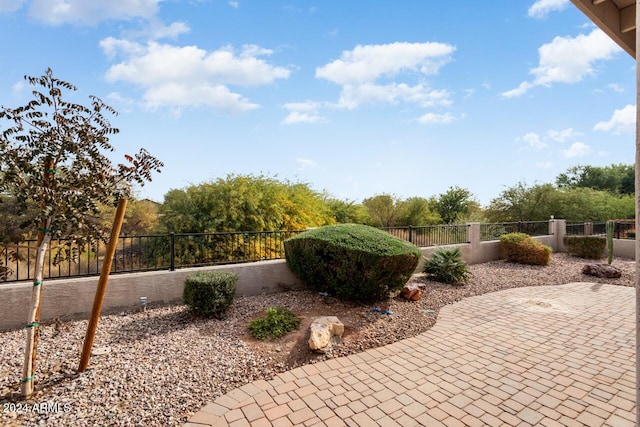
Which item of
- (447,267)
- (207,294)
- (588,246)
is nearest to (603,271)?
(588,246)

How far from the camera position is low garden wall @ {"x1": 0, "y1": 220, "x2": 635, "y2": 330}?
447cm

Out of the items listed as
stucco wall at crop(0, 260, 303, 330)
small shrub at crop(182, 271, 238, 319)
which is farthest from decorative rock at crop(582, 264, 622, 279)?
small shrub at crop(182, 271, 238, 319)

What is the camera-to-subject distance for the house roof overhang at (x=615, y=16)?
9.99ft

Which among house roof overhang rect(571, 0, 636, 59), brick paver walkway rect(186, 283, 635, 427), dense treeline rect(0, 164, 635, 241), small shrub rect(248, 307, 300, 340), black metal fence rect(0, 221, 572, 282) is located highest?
house roof overhang rect(571, 0, 636, 59)

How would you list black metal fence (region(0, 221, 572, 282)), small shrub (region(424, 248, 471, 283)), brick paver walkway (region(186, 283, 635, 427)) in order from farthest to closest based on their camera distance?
small shrub (region(424, 248, 471, 283)) < black metal fence (region(0, 221, 572, 282)) < brick paver walkway (region(186, 283, 635, 427))

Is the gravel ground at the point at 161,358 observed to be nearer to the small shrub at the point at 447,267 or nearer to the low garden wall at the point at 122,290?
the low garden wall at the point at 122,290

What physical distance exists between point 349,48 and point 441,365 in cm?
656

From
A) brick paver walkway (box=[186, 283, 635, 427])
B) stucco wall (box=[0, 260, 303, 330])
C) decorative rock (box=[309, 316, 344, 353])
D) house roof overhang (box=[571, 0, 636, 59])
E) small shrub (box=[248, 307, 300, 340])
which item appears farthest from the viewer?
stucco wall (box=[0, 260, 303, 330])

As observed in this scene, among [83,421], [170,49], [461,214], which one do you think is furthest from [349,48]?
[461,214]

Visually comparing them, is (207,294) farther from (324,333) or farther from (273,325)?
(324,333)

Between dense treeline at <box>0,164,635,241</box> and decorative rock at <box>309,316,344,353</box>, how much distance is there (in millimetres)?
3314

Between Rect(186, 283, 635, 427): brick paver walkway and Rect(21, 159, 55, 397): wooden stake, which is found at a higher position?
Rect(21, 159, 55, 397): wooden stake

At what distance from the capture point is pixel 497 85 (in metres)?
7.66

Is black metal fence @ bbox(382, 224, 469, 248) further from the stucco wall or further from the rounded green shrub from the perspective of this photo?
the stucco wall
